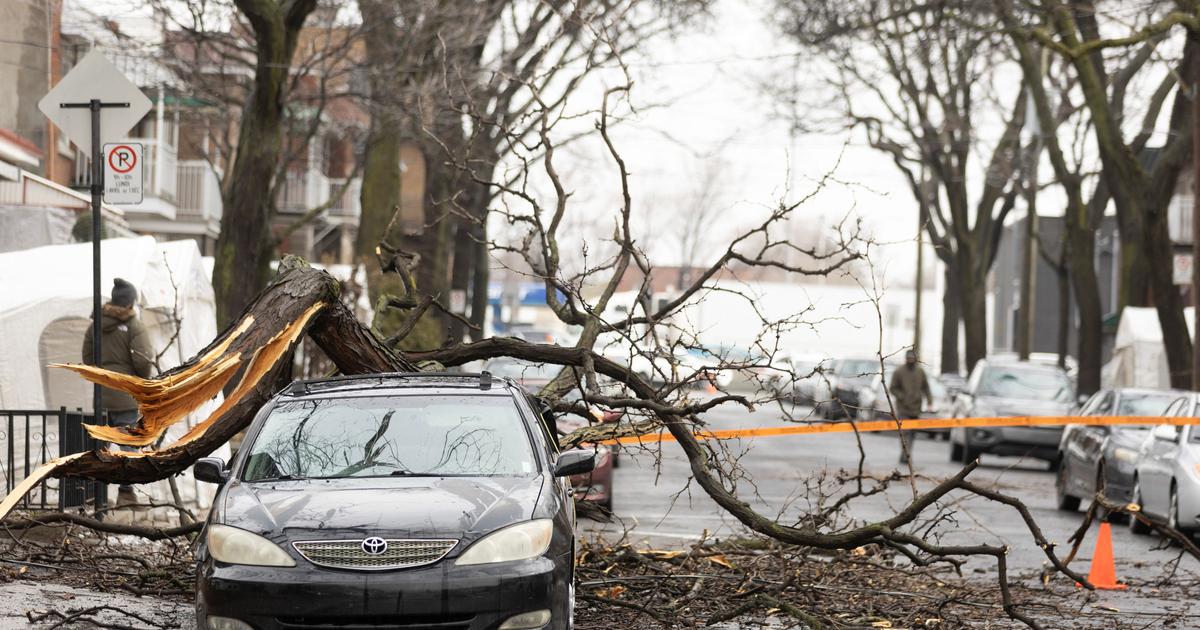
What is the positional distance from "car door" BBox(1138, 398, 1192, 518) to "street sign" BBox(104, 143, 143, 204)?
29.9 ft

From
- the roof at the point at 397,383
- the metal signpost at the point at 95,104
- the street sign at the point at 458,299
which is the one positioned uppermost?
the metal signpost at the point at 95,104

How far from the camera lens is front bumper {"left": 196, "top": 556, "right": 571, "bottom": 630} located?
22.5 feet

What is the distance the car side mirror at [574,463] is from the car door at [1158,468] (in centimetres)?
844

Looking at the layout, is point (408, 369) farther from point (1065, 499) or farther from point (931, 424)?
point (1065, 499)

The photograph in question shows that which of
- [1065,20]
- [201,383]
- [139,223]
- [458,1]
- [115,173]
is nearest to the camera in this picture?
[201,383]

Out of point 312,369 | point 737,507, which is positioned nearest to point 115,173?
point 737,507

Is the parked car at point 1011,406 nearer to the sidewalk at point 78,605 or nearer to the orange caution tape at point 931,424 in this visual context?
the orange caution tape at point 931,424

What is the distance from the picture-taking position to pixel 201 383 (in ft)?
30.9

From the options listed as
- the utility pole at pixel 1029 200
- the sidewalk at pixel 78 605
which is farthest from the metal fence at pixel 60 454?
the utility pole at pixel 1029 200

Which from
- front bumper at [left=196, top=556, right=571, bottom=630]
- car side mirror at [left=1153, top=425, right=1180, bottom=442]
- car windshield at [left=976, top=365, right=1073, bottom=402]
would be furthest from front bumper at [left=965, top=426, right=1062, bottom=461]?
front bumper at [left=196, top=556, right=571, bottom=630]

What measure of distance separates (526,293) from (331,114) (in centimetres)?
6505

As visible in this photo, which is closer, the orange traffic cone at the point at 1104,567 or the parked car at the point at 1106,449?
the orange traffic cone at the point at 1104,567

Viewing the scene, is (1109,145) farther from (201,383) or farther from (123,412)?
(201,383)

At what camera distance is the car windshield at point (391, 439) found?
7.82m
